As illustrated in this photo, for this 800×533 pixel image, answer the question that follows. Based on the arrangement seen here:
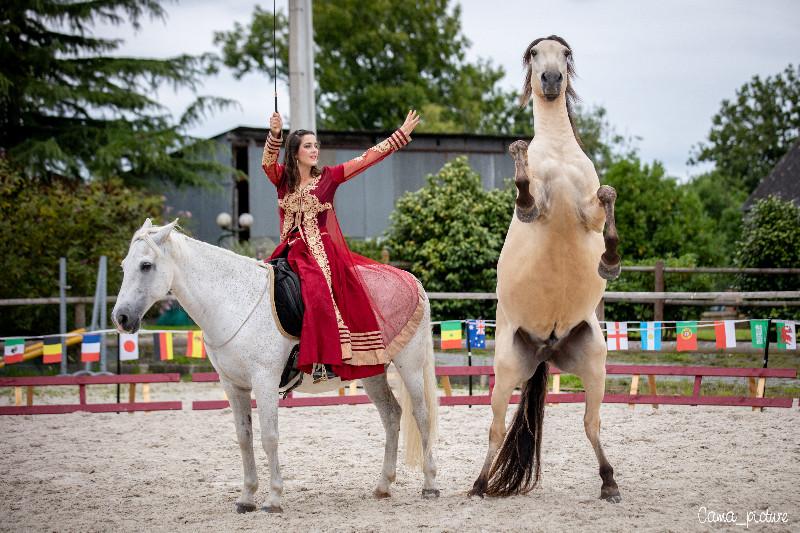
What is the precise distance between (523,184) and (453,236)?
10.1 m

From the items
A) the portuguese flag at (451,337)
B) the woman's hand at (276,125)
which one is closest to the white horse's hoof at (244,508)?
the woman's hand at (276,125)

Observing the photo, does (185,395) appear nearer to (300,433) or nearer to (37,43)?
(300,433)

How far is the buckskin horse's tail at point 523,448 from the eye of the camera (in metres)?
5.45

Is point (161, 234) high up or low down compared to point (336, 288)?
up

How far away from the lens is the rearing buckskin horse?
4.86 meters

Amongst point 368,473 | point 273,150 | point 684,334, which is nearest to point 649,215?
point 684,334

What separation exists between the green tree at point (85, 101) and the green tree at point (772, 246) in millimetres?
11488

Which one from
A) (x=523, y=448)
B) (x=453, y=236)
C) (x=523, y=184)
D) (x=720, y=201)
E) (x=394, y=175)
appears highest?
(x=720, y=201)

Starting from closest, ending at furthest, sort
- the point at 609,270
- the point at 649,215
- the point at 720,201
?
the point at 609,270, the point at 649,215, the point at 720,201

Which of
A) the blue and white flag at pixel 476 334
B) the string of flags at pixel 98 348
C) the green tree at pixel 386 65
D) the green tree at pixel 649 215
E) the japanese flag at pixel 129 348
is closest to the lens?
the string of flags at pixel 98 348

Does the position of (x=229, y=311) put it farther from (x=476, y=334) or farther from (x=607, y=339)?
(x=607, y=339)

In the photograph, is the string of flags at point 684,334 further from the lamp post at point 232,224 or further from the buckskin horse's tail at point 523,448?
the lamp post at point 232,224

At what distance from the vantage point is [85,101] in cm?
1844

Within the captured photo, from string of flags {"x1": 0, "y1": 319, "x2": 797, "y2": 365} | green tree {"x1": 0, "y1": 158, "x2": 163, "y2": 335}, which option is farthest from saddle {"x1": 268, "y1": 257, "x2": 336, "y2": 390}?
green tree {"x1": 0, "y1": 158, "x2": 163, "y2": 335}
